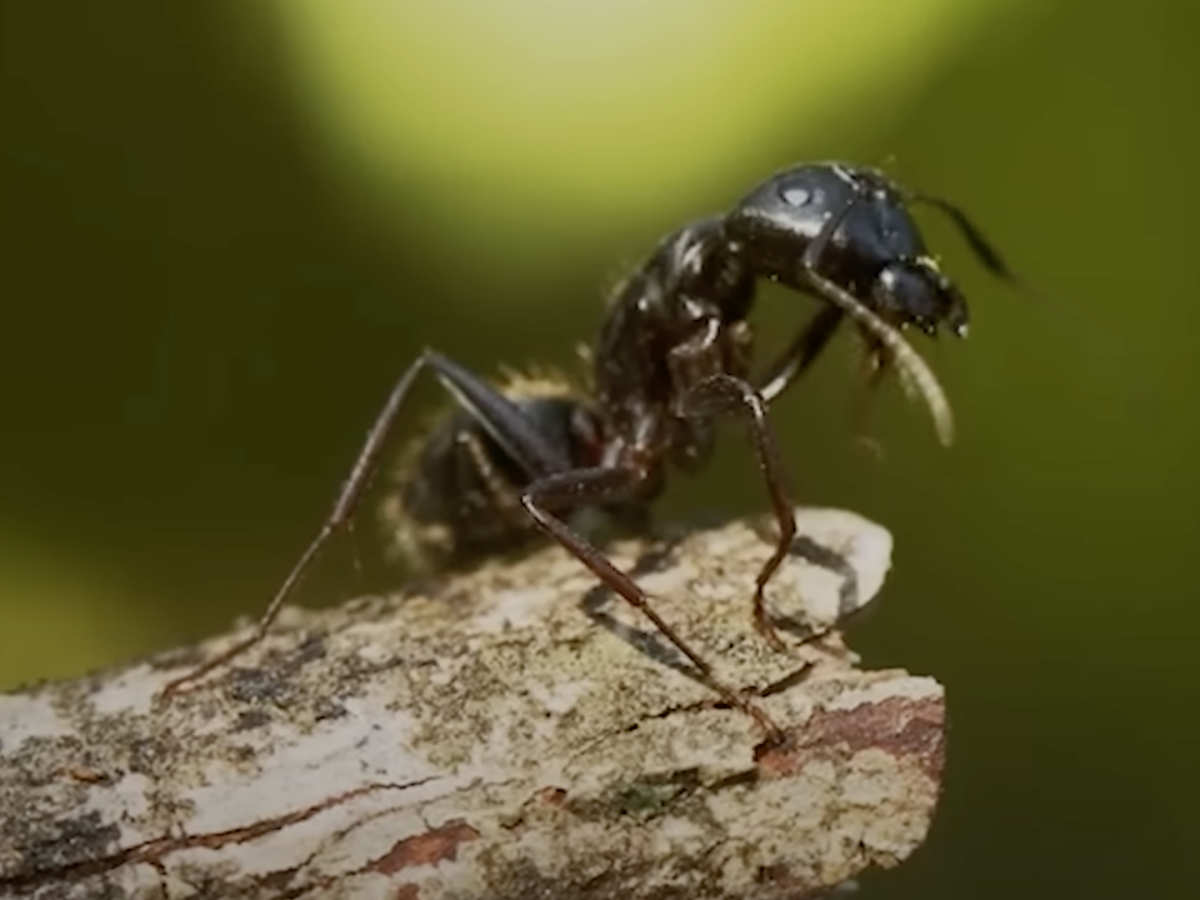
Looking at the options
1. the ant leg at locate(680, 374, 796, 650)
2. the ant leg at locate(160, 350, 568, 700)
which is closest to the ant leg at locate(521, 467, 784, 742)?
the ant leg at locate(680, 374, 796, 650)

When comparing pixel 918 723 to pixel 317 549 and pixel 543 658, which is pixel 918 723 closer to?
pixel 543 658

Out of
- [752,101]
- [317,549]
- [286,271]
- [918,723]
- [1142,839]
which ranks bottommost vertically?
[918,723]

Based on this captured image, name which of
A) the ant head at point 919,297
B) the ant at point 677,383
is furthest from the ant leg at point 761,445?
the ant head at point 919,297

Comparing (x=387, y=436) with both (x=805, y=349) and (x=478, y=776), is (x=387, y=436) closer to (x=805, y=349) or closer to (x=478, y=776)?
(x=805, y=349)

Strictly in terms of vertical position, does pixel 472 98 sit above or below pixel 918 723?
above

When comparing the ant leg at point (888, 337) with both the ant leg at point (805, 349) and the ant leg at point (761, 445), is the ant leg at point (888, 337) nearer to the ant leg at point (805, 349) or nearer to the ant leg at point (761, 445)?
the ant leg at point (805, 349)

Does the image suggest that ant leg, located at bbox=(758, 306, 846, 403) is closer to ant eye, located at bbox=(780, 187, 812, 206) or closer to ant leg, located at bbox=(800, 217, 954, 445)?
ant leg, located at bbox=(800, 217, 954, 445)

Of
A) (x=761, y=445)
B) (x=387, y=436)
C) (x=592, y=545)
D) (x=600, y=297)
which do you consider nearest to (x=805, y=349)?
(x=761, y=445)

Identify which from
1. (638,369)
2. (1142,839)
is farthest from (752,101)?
(1142,839)
